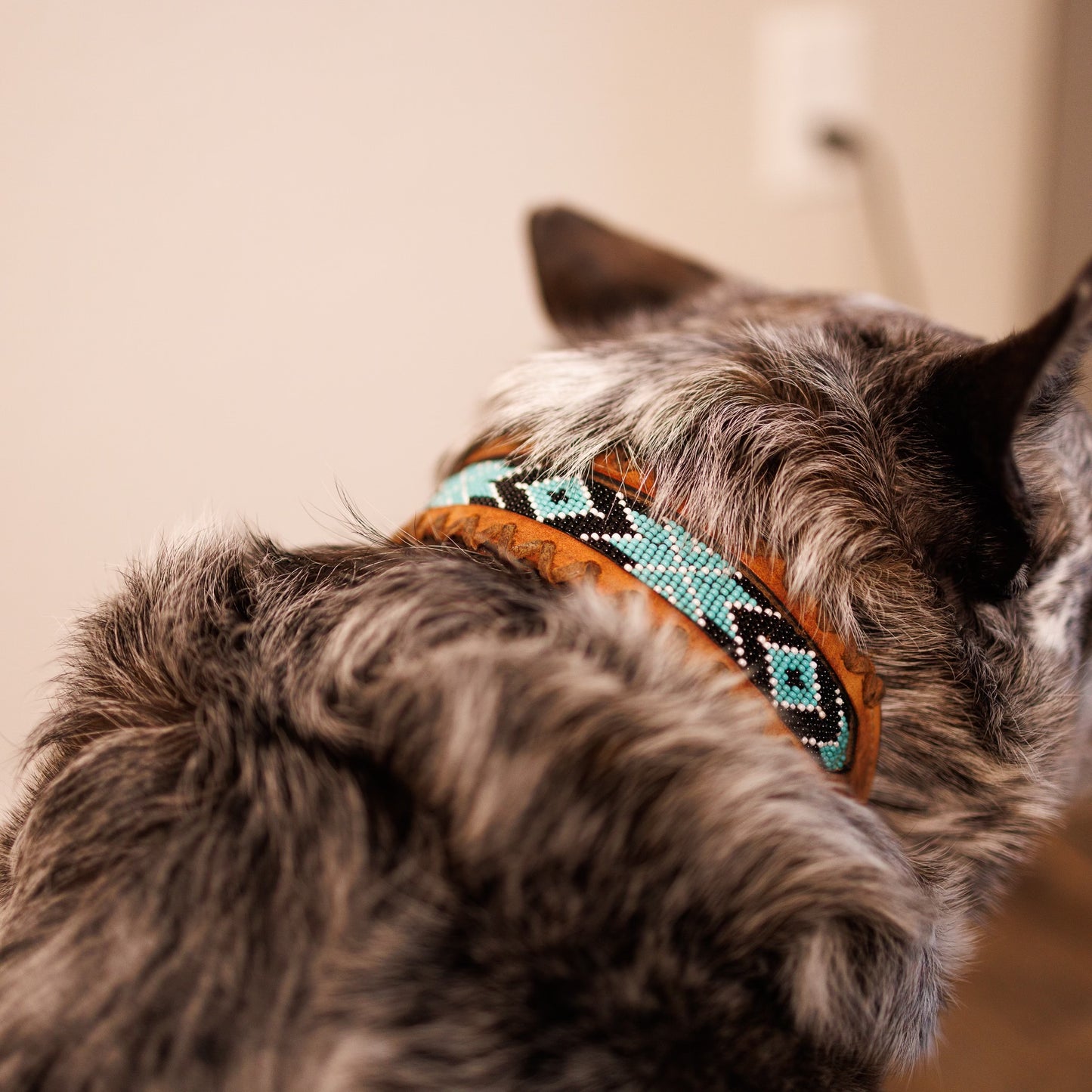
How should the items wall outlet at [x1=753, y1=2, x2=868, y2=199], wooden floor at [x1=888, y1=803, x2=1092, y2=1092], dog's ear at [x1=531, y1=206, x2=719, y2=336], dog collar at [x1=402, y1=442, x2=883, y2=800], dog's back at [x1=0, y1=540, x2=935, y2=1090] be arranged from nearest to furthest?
dog's back at [x1=0, y1=540, x2=935, y2=1090] → dog collar at [x1=402, y1=442, x2=883, y2=800] → wooden floor at [x1=888, y1=803, x2=1092, y2=1092] → dog's ear at [x1=531, y1=206, x2=719, y2=336] → wall outlet at [x1=753, y1=2, x2=868, y2=199]

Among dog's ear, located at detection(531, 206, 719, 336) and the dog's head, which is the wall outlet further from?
the dog's head

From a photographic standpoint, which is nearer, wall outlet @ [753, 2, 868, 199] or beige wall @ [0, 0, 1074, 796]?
beige wall @ [0, 0, 1074, 796]

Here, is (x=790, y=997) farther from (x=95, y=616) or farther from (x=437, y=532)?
(x=95, y=616)

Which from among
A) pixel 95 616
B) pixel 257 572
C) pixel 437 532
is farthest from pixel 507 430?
pixel 95 616

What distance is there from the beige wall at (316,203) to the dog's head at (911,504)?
0.40 meters

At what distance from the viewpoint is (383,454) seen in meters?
1.28

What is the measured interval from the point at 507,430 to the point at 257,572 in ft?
0.66

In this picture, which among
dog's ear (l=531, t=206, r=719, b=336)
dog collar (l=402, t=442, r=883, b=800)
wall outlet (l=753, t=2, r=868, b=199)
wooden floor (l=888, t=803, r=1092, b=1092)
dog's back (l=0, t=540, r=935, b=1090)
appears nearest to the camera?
dog's back (l=0, t=540, r=935, b=1090)

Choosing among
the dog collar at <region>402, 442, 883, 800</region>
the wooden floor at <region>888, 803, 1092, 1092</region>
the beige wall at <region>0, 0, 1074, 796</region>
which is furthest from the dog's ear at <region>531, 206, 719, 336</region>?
the wooden floor at <region>888, 803, 1092, 1092</region>

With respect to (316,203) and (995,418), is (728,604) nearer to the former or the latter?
(995,418)

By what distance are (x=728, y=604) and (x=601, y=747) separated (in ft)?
0.46

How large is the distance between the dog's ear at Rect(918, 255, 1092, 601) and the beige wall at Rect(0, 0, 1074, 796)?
56 centimetres

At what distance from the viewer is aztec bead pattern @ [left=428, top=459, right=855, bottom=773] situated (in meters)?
0.50

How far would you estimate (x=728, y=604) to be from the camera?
500 millimetres
